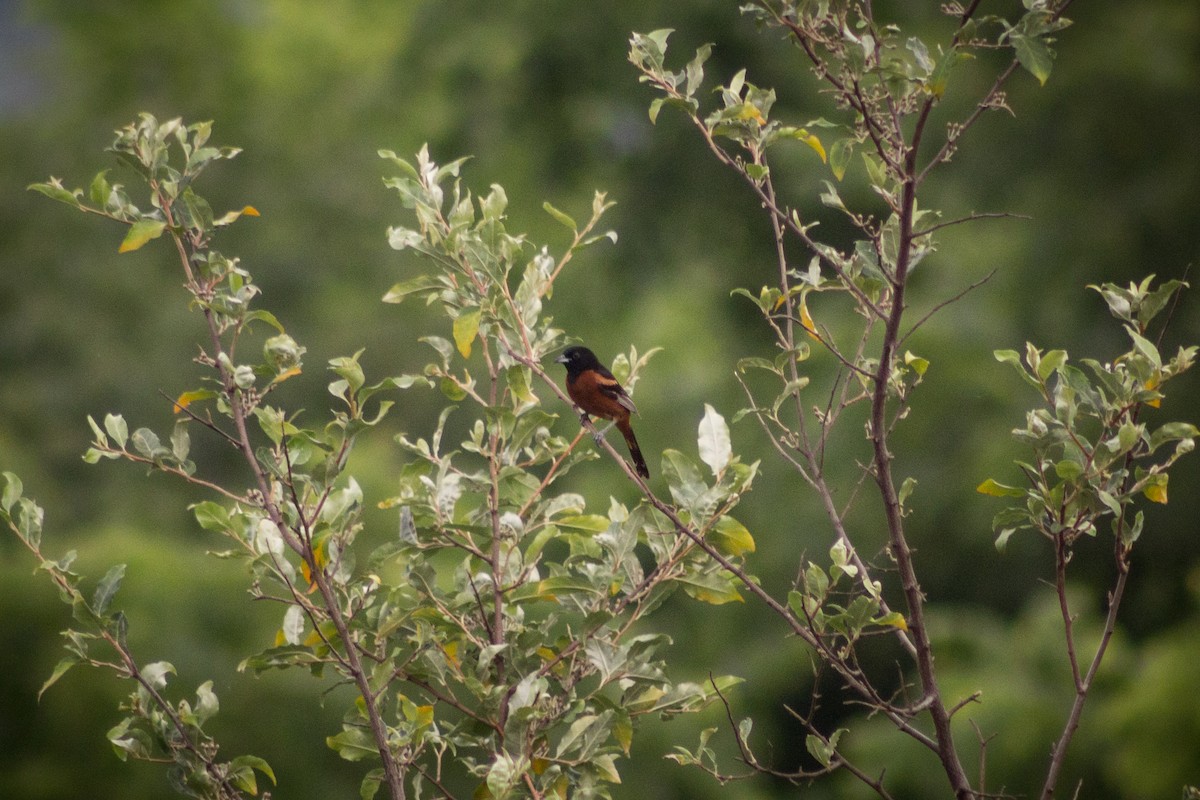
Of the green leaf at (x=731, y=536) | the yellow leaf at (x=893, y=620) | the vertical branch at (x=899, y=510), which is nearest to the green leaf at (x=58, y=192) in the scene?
the green leaf at (x=731, y=536)

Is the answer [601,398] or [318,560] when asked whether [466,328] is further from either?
[601,398]

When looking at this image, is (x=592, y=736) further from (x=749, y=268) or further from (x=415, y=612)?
(x=749, y=268)

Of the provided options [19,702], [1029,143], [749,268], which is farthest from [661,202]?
[19,702]

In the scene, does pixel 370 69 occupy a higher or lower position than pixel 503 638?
higher

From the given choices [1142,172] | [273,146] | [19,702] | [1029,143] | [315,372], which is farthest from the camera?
[273,146]

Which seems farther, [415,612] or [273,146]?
[273,146]

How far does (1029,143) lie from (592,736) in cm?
785

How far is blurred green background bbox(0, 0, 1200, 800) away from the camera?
6.75 metres

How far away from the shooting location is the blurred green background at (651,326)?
6746 millimetres

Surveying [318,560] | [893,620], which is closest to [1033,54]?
[893,620]

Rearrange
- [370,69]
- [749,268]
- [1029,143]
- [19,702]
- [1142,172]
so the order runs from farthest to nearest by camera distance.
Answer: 1. [370,69]
2. [749,268]
3. [1029,143]
4. [1142,172]
5. [19,702]

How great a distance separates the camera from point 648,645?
2.41 metres

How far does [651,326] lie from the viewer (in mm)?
13805

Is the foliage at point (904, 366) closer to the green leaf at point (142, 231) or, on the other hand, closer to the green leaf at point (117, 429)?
the green leaf at point (142, 231)
